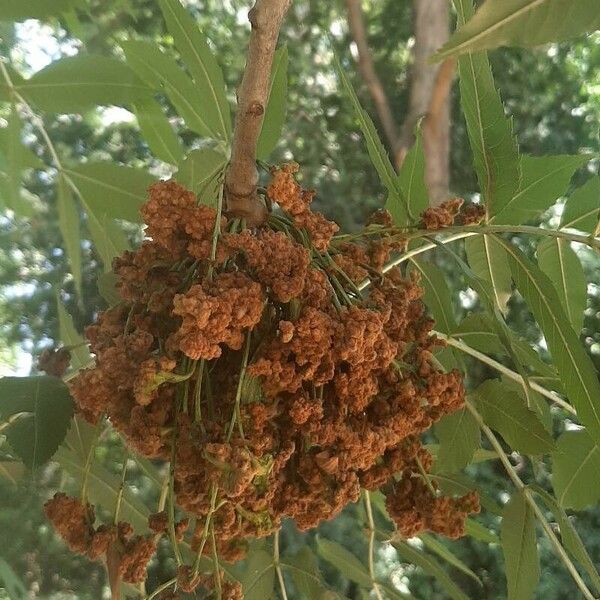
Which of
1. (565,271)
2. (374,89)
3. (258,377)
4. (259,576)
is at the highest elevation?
(374,89)

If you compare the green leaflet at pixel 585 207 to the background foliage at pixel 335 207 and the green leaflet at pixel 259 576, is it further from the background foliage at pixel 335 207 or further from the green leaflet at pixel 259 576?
the green leaflet at pixel 259 576

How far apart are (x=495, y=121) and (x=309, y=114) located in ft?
3.76

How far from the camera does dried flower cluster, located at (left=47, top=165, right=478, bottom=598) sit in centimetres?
31

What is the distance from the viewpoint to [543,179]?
0.45 meters

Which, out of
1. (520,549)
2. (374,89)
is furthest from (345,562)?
(374,89)

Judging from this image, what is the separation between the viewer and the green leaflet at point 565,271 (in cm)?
47

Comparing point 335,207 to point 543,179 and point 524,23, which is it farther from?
point 524,23

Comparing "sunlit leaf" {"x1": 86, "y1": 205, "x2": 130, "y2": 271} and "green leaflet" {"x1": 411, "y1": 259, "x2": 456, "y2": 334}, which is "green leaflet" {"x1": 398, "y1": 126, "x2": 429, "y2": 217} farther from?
"sunlit leaf" {"x1": 86, "y1": 205, "x2": 130, "y2": 271}

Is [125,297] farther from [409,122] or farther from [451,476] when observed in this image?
[409,122]

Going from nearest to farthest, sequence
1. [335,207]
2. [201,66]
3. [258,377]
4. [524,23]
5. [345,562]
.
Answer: [524,23] < [258,377] < [201,66] < [345,562] < [335,207]

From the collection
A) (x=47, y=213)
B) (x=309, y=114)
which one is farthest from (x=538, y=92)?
(x=47, y=213)

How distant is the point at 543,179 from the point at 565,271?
2.5 inches


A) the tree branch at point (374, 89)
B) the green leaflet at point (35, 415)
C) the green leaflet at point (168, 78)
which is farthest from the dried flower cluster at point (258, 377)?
the tree branch at point (374, 89)

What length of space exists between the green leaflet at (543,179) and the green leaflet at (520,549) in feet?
0.53
